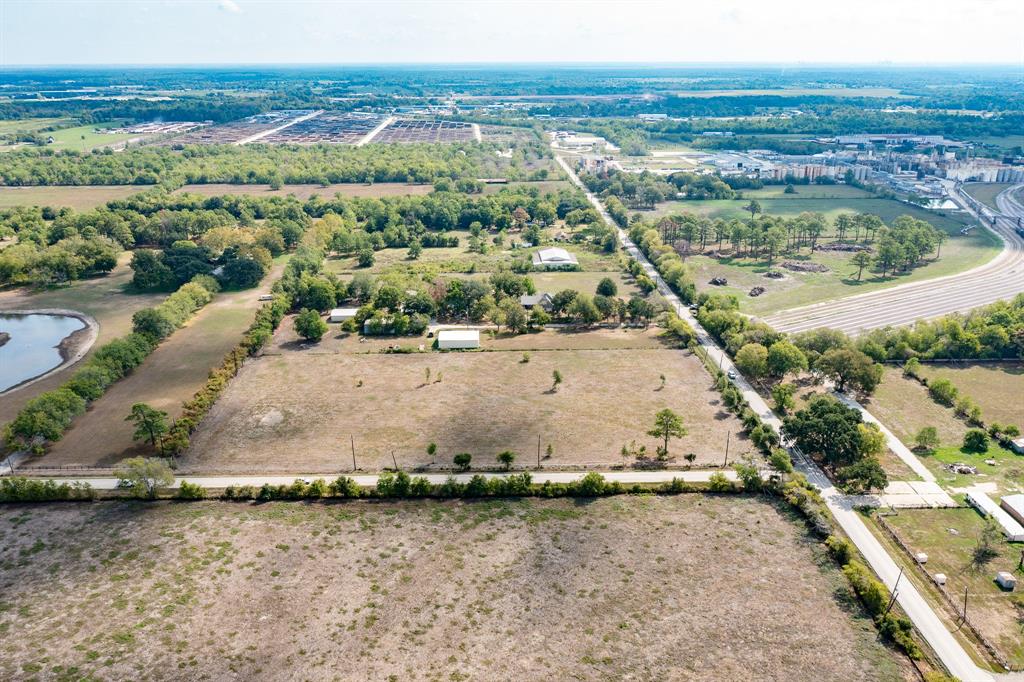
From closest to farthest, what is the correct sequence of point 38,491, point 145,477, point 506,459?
1. point 145,477
2. point 38,491
3. point 506,459

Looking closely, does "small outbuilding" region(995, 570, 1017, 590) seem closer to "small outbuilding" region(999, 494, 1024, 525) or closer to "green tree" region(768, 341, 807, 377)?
"small outbuilding" region(999, 494, 1024, 525)

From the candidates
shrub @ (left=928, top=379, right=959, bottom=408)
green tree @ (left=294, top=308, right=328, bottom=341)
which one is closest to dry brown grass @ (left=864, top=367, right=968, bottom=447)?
shrub @ (left=928, top=379, right=959, bottom=408)

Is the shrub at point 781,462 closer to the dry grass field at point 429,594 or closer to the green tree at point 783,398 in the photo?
the dry grass field at point 429,594

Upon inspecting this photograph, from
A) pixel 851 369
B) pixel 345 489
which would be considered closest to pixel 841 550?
pixel 851 369

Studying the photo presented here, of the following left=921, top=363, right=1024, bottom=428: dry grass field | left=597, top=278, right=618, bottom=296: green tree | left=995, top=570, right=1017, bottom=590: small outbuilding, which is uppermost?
left=597, top=278, right=618, bottom=296: green tree

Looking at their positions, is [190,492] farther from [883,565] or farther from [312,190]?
[312,190]

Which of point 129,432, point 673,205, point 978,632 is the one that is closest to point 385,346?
point 129,432
